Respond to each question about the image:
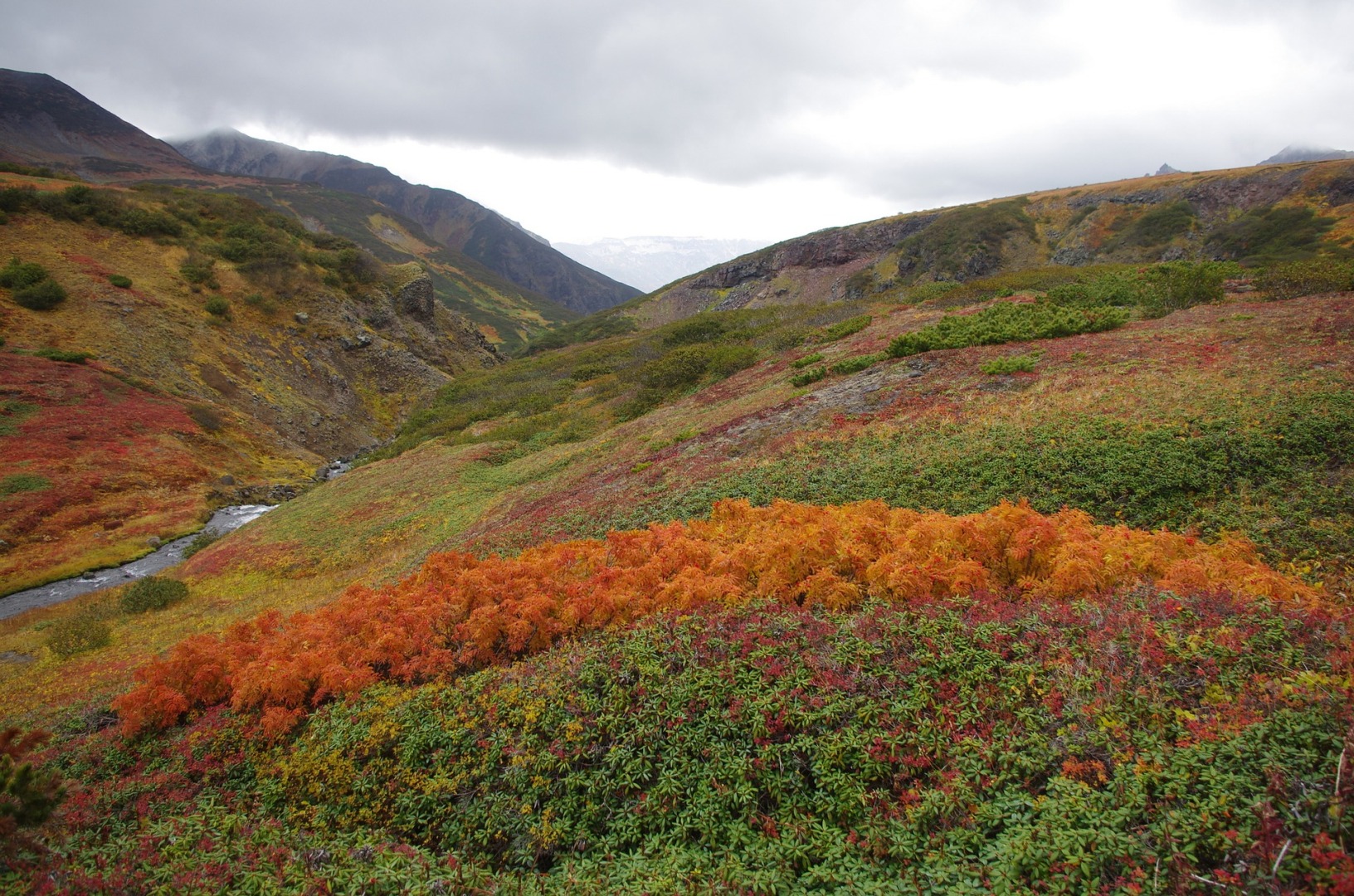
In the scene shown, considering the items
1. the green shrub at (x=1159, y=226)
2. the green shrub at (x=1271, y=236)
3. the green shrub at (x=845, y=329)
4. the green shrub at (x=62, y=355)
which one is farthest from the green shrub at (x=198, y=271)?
the green shrub at (x=1159, y=226)

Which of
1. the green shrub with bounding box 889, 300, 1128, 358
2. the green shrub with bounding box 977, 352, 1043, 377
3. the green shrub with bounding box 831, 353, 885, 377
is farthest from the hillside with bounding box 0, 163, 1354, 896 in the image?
the green shrub with bounding box 831, 353, 885, 377

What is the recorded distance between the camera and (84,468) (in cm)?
2869

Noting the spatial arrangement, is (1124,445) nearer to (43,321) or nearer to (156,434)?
(156,434)

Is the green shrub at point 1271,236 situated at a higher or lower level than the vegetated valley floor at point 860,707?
higher

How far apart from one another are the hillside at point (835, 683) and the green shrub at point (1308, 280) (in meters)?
5.14

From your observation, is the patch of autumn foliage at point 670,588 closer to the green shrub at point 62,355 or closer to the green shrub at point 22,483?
the green shrub at point 22,483

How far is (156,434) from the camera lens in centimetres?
3391

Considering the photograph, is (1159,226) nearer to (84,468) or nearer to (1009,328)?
(1009,328)

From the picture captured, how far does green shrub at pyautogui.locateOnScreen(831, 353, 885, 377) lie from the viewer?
22.7 meters

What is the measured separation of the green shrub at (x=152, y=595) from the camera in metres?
18.2

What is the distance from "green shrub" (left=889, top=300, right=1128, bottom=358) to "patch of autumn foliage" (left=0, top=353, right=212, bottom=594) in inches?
1373

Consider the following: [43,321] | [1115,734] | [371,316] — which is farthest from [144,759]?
[371,316]

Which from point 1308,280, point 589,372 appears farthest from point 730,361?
point 1308,280

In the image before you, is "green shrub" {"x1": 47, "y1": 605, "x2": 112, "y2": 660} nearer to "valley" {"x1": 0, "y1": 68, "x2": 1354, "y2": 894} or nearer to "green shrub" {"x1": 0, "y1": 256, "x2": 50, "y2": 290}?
"valley" {"x1": 0, "y1": 68, "x2": 1354, "y2": 894}
